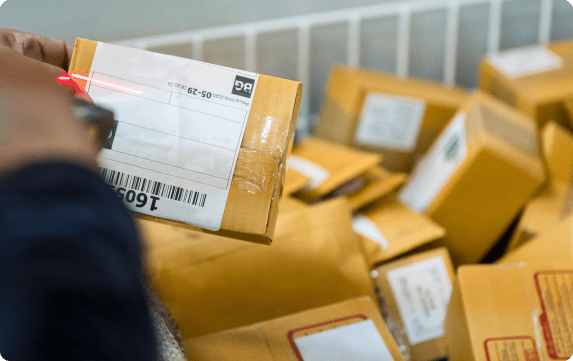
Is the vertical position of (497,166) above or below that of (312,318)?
above

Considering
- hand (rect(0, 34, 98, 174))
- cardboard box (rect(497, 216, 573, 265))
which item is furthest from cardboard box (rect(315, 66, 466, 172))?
hand (rect(0, 34, 98, 174))

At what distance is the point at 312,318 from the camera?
597 millimetres

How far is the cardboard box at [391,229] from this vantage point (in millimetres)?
853

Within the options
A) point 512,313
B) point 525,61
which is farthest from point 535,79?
point 512,313

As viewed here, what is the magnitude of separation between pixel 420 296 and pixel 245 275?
0.33m

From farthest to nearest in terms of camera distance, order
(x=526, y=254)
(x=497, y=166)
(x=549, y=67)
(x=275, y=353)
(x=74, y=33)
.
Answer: (x=549, y=67) → (x=74, y=33) → (x=497, y=166) → (x=526, y=254) → (x=275, y=353)

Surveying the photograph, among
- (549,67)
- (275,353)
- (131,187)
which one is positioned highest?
(549,67)

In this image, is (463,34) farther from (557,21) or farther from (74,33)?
(74,33)

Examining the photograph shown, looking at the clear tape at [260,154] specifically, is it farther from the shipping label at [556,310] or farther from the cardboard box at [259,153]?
the shipping label at [556,310]

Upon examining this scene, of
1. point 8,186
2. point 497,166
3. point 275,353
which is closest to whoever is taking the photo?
point 8,186

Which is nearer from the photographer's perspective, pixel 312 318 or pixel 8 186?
pixel 8 186

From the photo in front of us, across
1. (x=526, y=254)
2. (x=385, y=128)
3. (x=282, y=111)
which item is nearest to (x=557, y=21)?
(x=385, y=128)

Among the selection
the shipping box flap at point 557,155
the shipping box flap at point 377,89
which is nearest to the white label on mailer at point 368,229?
the shipping box flap at point 377,89

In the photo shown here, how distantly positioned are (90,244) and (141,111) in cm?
Result: 24
